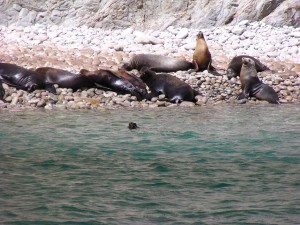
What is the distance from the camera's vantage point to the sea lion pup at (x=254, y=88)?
14422mm

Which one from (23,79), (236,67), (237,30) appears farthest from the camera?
(237,30)

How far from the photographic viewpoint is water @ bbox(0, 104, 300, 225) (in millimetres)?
5754

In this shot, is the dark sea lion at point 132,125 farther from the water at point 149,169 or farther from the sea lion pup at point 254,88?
the sea lion pup at point 254,88

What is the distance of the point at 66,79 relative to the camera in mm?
14211

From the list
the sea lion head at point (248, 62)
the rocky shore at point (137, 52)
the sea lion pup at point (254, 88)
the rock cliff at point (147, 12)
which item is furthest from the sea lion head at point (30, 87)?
the rock cliff at point (147, 12)

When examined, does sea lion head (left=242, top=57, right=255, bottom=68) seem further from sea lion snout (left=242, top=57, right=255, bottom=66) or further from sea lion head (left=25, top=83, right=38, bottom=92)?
sea lion head (left=25, top=83, right=38, bottom=92)

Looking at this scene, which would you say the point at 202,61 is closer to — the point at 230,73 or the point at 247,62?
the point at 230,73

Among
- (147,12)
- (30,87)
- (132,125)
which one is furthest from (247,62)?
(147,12)

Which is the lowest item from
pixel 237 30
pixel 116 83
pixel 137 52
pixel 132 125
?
pixel 132 125

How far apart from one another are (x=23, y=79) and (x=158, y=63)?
4000 millimetres

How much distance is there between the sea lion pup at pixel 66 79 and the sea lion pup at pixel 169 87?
1.36 meters

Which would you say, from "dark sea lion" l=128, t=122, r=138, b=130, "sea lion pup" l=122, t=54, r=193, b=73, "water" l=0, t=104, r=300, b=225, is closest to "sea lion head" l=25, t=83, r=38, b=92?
"water" l=0, t=104, r=300, b=225

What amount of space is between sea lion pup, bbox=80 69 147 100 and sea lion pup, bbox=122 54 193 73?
1.83 metres

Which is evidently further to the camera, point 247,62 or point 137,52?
point 137,52
